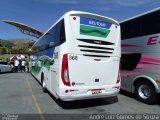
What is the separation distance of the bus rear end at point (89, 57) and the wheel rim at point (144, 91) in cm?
115

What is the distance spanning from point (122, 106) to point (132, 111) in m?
0.66

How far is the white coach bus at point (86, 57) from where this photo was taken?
602 centimetres

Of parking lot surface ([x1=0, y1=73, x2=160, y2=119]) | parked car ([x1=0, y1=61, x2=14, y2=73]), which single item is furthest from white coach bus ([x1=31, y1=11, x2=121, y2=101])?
parked car ([x1=0, y1=61, x2=14, y2=73])

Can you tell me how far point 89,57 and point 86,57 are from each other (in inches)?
4.4

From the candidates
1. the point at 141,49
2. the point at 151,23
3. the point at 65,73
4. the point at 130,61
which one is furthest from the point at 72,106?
the point at 151,23

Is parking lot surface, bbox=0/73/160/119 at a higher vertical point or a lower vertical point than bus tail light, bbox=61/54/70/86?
lower

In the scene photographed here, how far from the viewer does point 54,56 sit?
6891 mm

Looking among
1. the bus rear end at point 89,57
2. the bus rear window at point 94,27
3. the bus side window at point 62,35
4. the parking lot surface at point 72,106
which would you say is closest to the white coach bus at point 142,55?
the parking lot surface at point 72,106

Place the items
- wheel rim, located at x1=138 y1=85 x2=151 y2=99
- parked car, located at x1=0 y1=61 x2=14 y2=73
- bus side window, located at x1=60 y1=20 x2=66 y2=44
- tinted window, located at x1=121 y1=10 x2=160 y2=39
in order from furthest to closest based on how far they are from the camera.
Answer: parked car, located at x1=0 y1=61 x2=14 y2=73, wheel rim, located at x1=138 y1=85 x2=151 y2=99, tinted window, located at x1=121 y1=10 x2=160 y2=39, bus side window, located at x1=60 y1=20 x2=66 y2=44

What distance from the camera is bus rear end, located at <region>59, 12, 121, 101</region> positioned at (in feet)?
19.7

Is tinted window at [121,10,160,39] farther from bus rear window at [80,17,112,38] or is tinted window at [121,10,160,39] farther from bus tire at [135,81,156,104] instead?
bus tire at [135,81,156,104]

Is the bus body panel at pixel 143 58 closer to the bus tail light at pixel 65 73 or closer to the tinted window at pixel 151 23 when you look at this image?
the tinted window at pixel 151 23

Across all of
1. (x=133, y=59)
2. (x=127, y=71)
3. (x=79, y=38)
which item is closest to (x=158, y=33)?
(x=133, y=59)

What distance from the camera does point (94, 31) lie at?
646cm
